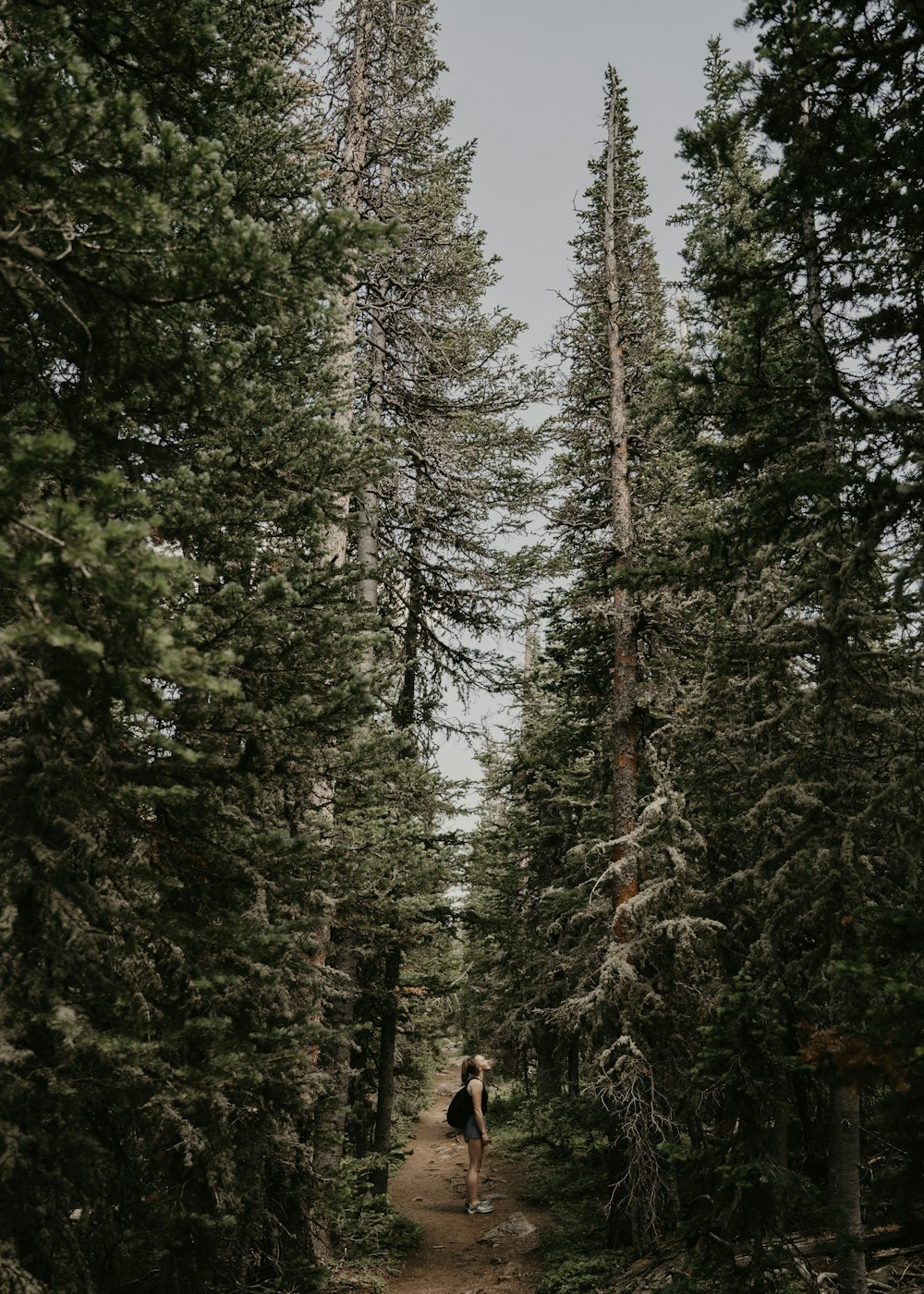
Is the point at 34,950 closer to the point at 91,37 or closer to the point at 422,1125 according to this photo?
the point at 91,37

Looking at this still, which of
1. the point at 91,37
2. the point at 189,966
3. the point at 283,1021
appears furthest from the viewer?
the point at 283,1021

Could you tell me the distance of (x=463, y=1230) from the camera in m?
12.3

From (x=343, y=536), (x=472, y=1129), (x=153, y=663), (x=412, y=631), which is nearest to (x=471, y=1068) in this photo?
(x=472, y=1129)

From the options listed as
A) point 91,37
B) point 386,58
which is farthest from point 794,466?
point 386,58

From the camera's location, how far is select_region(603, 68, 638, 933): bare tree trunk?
11195mm

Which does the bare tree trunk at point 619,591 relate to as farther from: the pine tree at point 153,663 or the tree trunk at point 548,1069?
the tree trunk at point 548,1069

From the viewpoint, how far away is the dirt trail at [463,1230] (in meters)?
9.90

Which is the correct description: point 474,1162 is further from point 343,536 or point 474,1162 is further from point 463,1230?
point 343,536

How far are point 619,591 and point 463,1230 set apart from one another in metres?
10.3

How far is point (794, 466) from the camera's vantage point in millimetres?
8680

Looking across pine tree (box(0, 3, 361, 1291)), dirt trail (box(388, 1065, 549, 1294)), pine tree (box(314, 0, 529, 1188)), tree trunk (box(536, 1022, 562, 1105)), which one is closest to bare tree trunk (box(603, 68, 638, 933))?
pine tree (box(314, 0, 529, 1188))

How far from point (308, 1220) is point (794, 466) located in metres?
8.81

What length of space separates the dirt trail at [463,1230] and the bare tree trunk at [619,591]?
4.69 m

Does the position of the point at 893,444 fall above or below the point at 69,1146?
above
